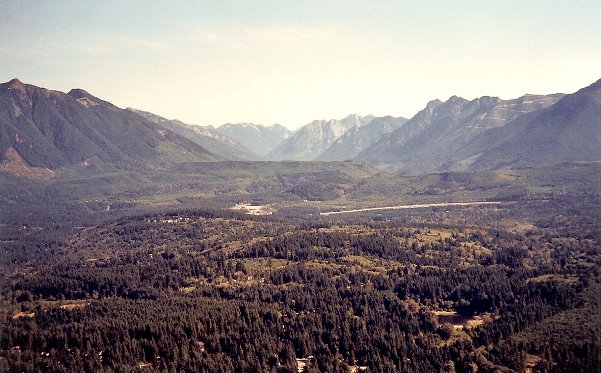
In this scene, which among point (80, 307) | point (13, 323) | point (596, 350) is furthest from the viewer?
point (80, 307)

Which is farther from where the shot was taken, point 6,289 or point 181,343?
point 6,289

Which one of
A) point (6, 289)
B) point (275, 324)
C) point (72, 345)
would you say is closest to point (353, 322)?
point (275, 324)

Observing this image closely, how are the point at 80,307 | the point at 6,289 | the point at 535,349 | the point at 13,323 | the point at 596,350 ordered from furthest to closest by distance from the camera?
1. the point at 6,289
2. the point at 80,307
3. the point at 13,323
4. the point at 535,349
5. the point at 596,350

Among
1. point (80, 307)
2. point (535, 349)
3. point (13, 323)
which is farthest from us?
point (80, 307)

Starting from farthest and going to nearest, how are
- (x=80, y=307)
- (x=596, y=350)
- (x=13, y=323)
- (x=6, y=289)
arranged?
1. (x=6, y=289)
2. (x=80, y=307)
3. (x=13, y=323)
4. (x=596, y=350)

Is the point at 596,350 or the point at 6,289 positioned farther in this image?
the point at 6,289

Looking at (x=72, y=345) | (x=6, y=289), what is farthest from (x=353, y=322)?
(x=6, y=289)

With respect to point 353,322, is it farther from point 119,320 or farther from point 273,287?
point 119,320

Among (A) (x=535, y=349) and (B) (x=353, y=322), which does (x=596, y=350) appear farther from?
(B) (x=353, y=322)
